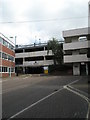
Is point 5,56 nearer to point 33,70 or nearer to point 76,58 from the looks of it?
point 76,58

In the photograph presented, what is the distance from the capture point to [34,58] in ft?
241

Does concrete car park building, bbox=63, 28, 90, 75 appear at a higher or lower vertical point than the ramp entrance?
higher

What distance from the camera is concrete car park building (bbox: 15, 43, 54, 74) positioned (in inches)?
2667

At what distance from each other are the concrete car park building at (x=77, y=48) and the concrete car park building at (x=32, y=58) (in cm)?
1032

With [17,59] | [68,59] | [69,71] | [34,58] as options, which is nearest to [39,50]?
[34,58]

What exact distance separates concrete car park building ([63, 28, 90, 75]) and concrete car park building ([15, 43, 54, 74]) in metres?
10.3

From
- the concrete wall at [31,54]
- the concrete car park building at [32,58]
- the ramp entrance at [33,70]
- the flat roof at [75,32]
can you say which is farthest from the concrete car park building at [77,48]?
the ramp entrance at [33,70]

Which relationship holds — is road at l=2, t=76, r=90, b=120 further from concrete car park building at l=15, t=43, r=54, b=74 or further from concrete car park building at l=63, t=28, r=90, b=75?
concrete car park building at l=15, t=43, r=54, b=74

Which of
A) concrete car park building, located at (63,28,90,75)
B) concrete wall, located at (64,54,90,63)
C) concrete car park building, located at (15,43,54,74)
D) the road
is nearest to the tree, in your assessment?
concrete car park building, located at (15,43,54,74)

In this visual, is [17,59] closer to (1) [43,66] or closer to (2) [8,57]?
(1) [43,66]

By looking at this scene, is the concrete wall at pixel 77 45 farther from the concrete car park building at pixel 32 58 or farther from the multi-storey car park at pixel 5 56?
the multi-storey car park at pixel 5 56

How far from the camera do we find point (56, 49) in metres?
64.1

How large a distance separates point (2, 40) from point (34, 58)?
22235mm

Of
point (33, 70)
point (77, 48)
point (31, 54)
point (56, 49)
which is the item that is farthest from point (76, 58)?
point (33, 70)
